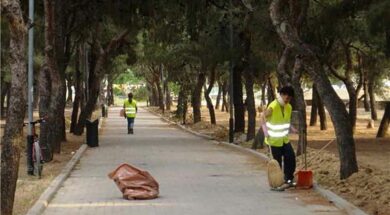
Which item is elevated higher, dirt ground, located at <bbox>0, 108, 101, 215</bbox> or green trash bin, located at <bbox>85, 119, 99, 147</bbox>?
green trash bin, located at <bbox>85, 119, 99, 147</bbox>

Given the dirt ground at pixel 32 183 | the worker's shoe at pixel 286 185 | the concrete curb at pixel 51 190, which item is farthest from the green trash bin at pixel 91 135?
the worker's shoe at pixel 286 185

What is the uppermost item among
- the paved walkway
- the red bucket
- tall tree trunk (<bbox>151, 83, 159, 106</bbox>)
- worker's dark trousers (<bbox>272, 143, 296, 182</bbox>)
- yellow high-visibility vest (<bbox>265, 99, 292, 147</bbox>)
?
tall tree trunk (<bbox>151, 83, 159, 106</bbox>)

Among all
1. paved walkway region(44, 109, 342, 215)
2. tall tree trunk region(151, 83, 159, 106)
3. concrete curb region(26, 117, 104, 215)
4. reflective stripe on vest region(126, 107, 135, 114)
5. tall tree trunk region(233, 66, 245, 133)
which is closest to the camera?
concrete curb region(26, 117, 104, 215)

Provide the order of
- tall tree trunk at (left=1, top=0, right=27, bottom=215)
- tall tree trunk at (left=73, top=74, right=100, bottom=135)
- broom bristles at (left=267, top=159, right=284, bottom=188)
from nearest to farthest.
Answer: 1. tall tree trunk at (left=1, top=0, right=27, bottom=215)
2. broom bristles at (left=267, top=159, right=284, bottom=188)
3. tall tree trunk at (left=73, top=74, right=100, bottom=135)

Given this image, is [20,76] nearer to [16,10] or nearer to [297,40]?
[16,10]

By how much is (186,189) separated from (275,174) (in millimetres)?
1567

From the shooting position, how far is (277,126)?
11594 millimetres

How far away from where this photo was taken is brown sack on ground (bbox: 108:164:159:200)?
10703 mm

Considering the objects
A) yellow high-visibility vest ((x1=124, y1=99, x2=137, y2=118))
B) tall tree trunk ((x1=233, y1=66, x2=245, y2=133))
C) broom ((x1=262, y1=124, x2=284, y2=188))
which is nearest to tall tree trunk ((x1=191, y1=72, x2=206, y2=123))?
yellow high-visibility vest ((x1=124, y1=99, x2=137, y2=118))

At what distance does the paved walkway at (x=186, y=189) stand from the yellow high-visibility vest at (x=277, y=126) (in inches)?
34.0

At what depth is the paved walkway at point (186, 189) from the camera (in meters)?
9.85

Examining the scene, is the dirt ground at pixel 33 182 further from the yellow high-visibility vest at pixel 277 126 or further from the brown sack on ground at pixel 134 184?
the yellow high-visibility vest at pixel 277 126

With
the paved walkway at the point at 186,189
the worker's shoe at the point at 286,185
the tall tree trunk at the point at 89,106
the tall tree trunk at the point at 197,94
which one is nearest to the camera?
the paved walkway at the point at 186,189

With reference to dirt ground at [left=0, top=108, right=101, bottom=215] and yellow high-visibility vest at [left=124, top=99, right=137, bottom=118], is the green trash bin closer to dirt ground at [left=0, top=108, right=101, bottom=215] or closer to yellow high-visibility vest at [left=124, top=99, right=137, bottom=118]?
dirt ground at [left=0, top=108, right=101, bottom=215]
